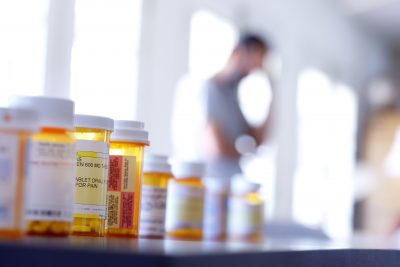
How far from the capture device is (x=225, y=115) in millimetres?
5047

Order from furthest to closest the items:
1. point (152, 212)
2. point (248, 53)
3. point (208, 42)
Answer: point (248, 53) < point (208, 42) < point (152, 212)

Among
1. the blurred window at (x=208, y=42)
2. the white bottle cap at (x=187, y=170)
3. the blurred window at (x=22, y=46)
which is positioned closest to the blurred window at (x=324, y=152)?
the blurred window at (x=208, y=42)

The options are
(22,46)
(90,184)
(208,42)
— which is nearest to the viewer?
(90,184)

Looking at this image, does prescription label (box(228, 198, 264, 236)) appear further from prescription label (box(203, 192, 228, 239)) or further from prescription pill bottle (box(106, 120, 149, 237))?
prescription pill bottle (box(106, 120, 149, 237))

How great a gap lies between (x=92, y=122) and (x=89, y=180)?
9 cm

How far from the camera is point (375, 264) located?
1.29m

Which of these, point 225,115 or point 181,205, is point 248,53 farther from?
point 181,205

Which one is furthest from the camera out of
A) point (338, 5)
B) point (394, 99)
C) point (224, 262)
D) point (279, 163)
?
point (394, 99)

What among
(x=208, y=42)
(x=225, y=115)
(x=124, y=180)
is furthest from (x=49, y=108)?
(x=208, y=42)

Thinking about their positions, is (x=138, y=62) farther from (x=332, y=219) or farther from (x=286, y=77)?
(x=332, y=219)

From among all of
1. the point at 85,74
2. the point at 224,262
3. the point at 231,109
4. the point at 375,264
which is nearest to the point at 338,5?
the point at 231,109

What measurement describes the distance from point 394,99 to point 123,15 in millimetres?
4956

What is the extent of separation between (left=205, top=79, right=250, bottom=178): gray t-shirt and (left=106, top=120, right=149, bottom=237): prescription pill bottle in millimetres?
3387

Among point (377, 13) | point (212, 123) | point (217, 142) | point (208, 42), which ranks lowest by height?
point (217, 142)
